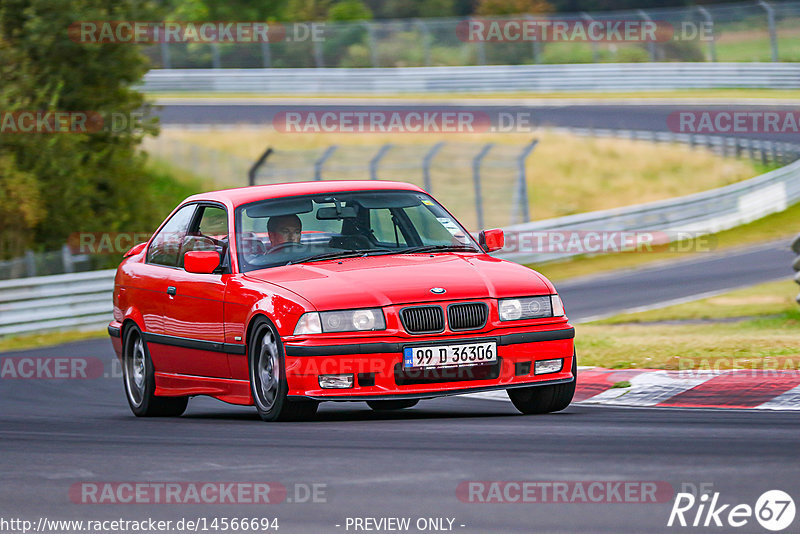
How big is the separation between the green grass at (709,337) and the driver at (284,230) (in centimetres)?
297

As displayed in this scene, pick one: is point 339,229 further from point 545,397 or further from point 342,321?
point 545,397

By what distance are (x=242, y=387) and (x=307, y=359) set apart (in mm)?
899

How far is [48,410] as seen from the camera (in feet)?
35.4

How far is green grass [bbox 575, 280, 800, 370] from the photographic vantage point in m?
10.3

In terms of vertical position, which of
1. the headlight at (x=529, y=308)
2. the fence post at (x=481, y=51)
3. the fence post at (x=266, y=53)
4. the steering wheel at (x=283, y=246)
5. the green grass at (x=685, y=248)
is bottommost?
the green grass at (x=685, y=248)

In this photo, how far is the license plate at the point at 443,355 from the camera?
25.5ft

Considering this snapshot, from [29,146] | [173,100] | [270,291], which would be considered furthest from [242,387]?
[173,100]

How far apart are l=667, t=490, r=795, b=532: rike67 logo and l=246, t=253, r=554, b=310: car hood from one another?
9.43 ft

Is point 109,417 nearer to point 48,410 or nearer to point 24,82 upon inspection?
point 48,410

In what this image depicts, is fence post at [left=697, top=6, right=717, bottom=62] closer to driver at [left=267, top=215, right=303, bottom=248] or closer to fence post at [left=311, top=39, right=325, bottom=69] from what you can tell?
fence post at [left=311, top=39, right=325, bottom=69]

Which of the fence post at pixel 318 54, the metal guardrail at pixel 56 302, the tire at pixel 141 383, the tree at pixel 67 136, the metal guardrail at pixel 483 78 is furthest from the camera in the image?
the fence post at pixel 318 54
